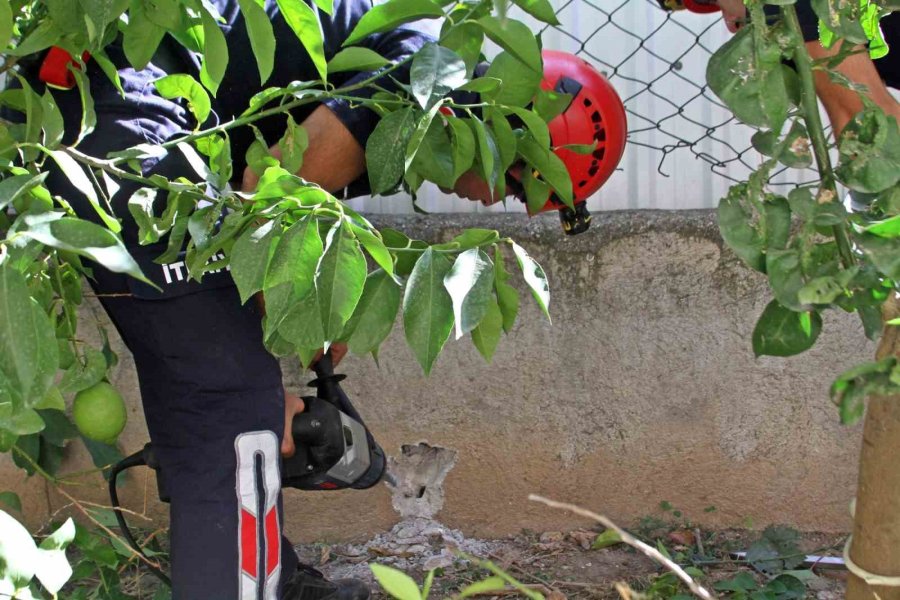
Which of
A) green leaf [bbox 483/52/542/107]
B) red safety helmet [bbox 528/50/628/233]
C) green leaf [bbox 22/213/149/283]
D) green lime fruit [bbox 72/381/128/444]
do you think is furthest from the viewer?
red safety helmet [bbox 528/50/628/233]

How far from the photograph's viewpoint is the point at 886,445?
4.01 feet

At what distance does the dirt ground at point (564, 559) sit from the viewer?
2.76m

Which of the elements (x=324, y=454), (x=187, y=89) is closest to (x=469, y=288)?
(x=187, y=89)

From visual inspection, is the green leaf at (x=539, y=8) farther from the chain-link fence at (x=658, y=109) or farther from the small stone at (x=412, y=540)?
the small stone at (x=412, y=540)

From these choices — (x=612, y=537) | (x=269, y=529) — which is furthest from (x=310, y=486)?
(x=612, y=537)

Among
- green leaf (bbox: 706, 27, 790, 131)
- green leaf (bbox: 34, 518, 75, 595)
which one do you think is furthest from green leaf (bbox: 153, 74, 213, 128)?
green leaf (bbox: 706, 27, 790, 131)

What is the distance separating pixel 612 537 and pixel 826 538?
64 cm

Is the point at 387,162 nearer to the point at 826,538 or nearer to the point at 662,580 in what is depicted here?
the point at 662,580

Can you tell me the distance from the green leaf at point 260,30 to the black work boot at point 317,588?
1487 millimetres

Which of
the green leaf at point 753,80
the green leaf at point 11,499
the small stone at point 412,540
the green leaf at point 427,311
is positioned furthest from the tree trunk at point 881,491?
the green leaf at point 11,499

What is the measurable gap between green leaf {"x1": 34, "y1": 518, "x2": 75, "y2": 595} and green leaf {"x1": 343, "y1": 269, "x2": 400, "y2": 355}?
43 centimetres

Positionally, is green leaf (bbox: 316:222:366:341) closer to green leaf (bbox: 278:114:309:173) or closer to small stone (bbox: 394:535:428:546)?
green leaf (bbox: 278:114:309:173)

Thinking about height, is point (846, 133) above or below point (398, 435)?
above

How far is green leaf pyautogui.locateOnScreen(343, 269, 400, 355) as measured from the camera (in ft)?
4.64
